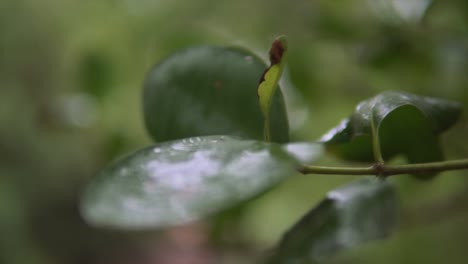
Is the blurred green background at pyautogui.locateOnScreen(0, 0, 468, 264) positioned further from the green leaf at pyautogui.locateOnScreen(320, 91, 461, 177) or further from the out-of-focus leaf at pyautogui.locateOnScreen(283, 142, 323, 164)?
the out-of-focus leaf at pyautogui.locateOnScreen(283, 142, 323, 164)

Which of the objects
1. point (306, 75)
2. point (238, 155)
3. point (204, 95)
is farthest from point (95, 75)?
point (238, 155)

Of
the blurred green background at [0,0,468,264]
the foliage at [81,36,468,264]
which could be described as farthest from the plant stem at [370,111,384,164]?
the blurred green background at [0,0,468,264]

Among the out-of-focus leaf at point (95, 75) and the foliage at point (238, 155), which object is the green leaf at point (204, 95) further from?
the out-of-focus leaf at point (95, 75)

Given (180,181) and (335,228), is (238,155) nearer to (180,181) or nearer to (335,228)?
(180,181)

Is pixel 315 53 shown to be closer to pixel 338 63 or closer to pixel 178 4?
pixel 338 63

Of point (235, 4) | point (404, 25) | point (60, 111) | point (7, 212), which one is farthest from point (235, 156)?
point (7, 212)

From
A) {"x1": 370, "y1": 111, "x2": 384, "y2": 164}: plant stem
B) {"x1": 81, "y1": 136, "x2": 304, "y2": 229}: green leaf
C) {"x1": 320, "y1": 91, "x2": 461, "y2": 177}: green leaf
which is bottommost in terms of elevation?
{"x1": 81, "y1": 136, "x2": 304, "y2": 229}: green leaf
